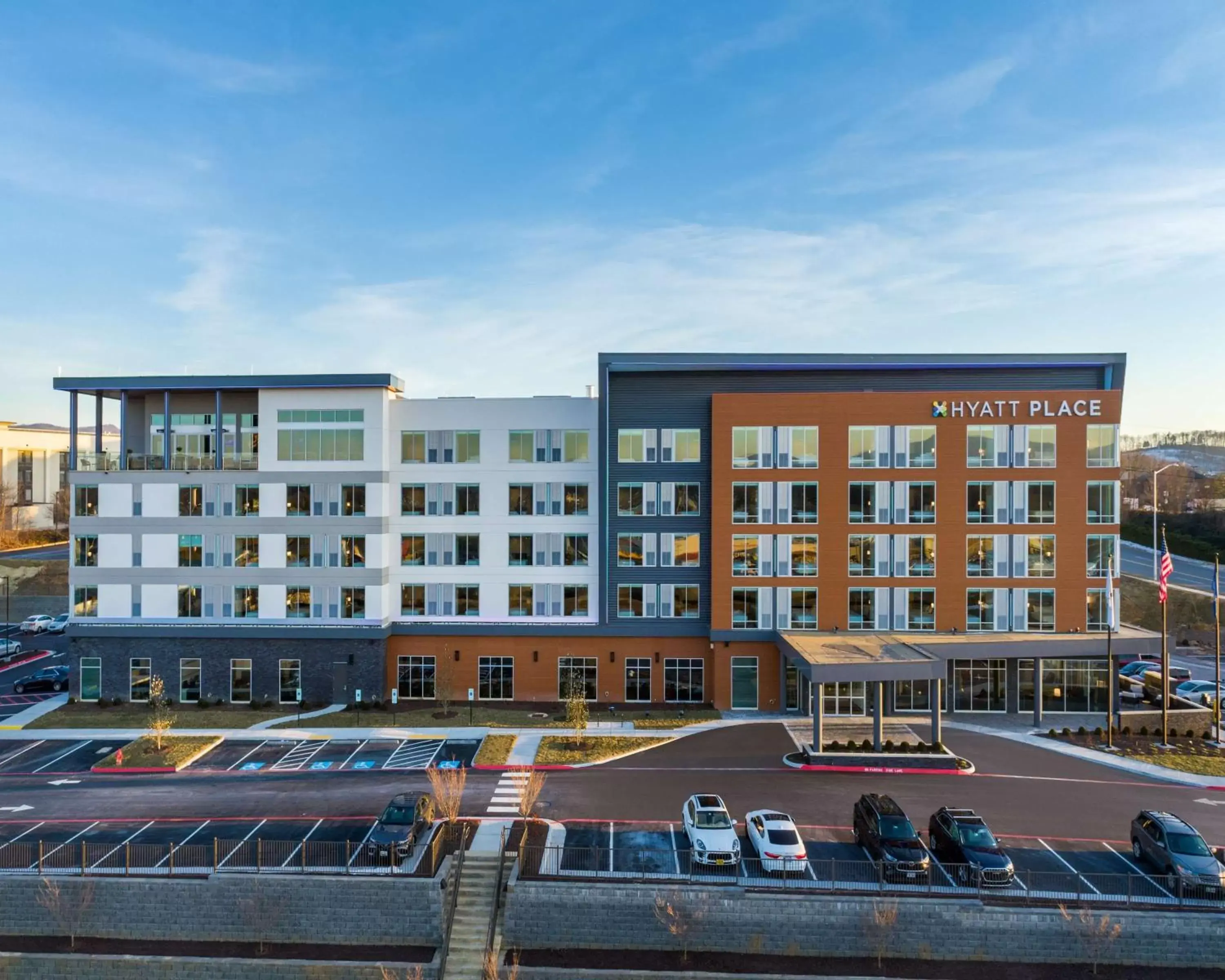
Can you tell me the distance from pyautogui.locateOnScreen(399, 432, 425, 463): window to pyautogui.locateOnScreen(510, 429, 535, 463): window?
529 centimetres

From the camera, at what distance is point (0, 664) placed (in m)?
54.8

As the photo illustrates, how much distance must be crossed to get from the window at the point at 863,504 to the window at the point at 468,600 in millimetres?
22099

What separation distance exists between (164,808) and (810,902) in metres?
23.7

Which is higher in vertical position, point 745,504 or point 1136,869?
point 745,504

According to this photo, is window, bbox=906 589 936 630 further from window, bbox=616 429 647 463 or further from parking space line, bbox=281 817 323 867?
parking space line, bbox=281 817 323 867

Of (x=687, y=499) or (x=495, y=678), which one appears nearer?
(x=687, y=499)

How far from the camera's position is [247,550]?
146ft

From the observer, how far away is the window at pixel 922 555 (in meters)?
42.5

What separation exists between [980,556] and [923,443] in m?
7.05

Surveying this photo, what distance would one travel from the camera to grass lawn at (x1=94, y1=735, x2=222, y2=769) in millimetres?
33656

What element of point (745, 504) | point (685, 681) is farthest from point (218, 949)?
point (745, 504)

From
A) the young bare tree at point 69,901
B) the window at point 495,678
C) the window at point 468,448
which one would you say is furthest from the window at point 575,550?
the young bare tree at point 69,901

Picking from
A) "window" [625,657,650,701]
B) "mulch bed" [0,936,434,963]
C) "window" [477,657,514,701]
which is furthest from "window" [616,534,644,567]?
"mulch bed" [0,936,434,963]

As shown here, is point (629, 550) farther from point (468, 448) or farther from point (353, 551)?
point (353, 551)
